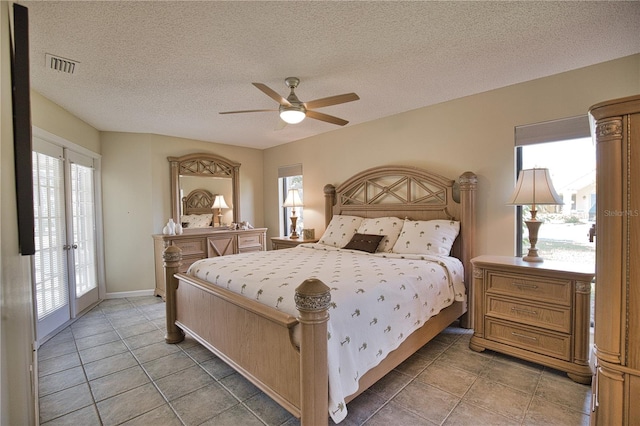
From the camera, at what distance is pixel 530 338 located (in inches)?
91.8

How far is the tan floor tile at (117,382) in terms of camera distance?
210 cm

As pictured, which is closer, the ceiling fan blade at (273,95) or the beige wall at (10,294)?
the beige wall at (10,294)

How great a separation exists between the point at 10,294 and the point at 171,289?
1.62m

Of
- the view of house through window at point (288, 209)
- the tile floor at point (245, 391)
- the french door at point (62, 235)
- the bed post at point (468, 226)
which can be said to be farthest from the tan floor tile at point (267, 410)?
the view of house through window at point (288, 209)

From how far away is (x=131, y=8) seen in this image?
67.7 inches

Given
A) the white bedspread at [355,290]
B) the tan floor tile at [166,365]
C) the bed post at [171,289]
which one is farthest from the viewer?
the bed post at [171,289]

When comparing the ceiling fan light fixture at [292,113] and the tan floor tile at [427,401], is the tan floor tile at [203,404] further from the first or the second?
the ceiling fan light fixture at [292,113]

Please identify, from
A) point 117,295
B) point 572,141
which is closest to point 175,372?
point 117,295

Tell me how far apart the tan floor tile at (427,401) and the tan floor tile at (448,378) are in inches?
2.4

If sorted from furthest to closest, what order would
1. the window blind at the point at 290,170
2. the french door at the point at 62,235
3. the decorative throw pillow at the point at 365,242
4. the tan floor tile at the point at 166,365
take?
the window blind at the point at 290,170, the decorative throw pillow at the point at 365,242, the french door at the point at 62,235, the tan floor tile at the point at 166,365

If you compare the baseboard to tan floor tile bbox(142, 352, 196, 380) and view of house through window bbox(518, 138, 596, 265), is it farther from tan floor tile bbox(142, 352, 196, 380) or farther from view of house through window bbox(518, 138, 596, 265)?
view of house through window bbox(518, 138, 596, 265)

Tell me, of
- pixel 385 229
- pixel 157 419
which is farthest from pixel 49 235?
pixel 385 229

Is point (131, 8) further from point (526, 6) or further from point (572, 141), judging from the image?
point (572, 141)

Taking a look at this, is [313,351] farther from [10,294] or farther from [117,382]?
[117,382]
